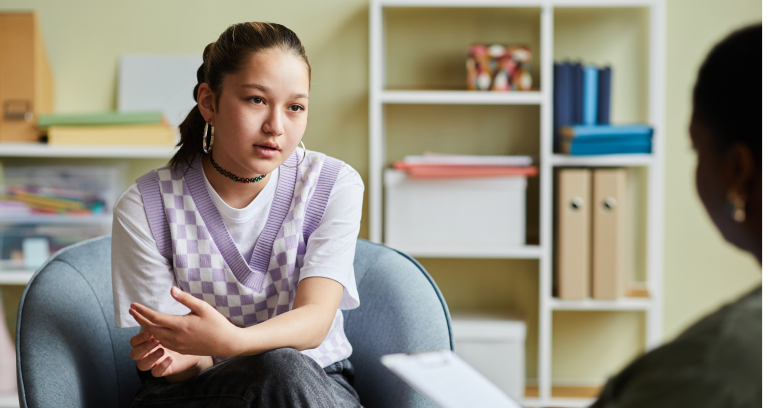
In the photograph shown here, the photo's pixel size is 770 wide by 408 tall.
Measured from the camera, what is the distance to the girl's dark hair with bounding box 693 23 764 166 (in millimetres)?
595

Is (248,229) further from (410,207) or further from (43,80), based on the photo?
(43,80)

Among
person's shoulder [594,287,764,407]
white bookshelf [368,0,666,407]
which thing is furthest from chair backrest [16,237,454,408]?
white bookshelf [368,0,666,407]

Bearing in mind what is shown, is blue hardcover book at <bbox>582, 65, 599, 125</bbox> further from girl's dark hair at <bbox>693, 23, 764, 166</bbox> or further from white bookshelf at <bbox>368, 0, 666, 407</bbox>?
girl's dark hair at <bbox>693, 23, 764, 166</bbox>

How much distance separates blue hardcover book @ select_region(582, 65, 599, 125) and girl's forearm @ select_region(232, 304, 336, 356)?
1332mm

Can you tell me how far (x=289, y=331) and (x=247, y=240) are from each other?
0.76 feet

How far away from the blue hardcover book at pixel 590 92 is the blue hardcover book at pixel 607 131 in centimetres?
5

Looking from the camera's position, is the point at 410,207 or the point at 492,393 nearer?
the point at 492,393

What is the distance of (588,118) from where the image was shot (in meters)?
2.17

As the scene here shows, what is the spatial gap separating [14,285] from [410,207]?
140cm

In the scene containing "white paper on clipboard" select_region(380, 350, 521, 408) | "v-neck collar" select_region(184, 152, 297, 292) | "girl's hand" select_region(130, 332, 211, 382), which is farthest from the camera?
"v-neck collar" select_region(184, 152, 297, 292)

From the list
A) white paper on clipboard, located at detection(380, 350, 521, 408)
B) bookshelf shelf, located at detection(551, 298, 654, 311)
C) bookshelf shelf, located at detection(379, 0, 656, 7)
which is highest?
bookshelf shelf, located at detection(379, 0, 656, 7)

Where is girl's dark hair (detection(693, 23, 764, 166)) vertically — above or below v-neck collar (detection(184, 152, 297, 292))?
above

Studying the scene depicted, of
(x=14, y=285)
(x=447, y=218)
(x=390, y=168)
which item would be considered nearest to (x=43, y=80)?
(x=14, y=285)

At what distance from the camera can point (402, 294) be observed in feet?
4.45
